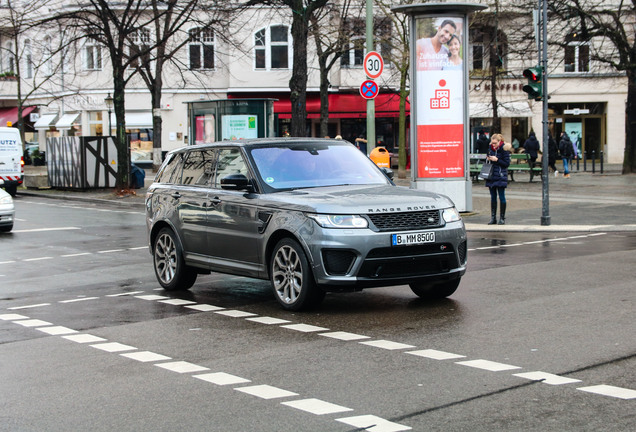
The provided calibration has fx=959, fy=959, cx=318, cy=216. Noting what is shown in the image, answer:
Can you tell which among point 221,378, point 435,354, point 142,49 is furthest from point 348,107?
point 221,378

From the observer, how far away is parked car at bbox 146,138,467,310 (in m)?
9.18

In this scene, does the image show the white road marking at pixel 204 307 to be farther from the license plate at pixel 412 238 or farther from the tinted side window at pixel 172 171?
the license plate at pixel 412 238

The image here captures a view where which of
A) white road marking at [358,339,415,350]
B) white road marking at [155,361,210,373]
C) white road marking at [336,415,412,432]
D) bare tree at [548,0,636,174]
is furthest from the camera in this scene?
bare tree at [548,0,636,174]

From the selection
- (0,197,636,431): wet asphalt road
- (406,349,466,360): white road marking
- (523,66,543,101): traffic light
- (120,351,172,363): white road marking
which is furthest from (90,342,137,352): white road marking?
(523,66,543,101): traffic light

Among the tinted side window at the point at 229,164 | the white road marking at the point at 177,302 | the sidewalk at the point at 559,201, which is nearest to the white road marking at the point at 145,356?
the white road marking at the point at 177,302

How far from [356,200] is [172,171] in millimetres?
3472

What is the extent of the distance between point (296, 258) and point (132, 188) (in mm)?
25025

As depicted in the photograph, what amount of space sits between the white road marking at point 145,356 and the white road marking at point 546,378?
2806 mm

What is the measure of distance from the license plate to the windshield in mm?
1347

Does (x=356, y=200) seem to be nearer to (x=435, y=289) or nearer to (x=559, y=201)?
(x=435, y=289)

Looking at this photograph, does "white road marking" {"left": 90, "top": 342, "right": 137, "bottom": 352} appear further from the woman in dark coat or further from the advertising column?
the advertising column

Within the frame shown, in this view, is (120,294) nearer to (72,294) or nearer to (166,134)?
(72,294)

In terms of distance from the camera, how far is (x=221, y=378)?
266 inches

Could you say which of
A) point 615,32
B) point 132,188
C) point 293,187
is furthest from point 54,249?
point 615,32
